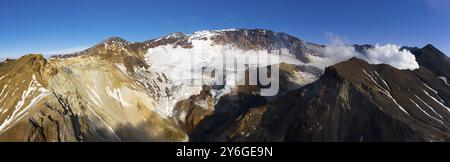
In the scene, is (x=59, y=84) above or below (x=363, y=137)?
above

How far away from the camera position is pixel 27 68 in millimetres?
186375

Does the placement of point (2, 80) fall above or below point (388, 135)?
above

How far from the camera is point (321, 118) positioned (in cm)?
19950

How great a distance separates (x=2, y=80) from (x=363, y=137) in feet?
431

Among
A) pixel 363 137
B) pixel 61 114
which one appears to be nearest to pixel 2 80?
pixel 61 114
